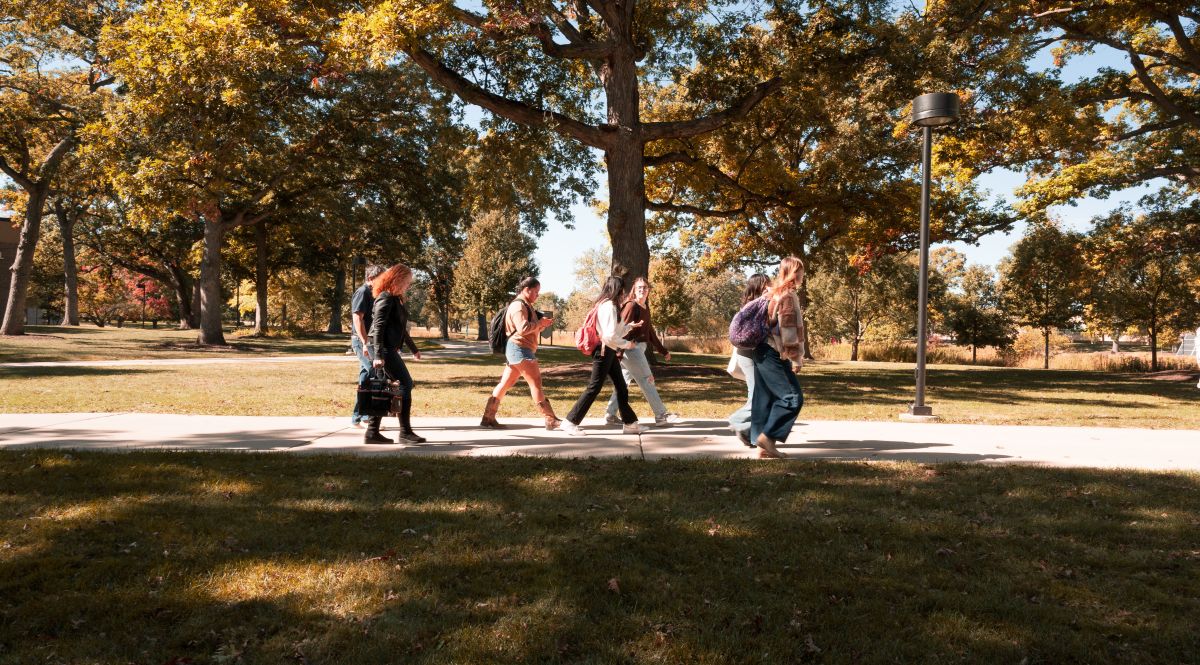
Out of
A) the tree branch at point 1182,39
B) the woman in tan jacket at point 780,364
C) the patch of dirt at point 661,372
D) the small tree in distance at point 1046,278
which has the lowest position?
the patch of dirt at point 661,372

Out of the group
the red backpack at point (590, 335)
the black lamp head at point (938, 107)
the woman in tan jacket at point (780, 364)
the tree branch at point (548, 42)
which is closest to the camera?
the woman in tan jacket at point (780, 364)

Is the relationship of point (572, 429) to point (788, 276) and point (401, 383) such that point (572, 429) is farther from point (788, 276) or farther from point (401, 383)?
point (788, 276)

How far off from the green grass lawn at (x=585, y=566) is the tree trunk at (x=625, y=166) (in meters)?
10.4

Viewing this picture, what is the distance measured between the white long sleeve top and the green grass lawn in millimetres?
2475

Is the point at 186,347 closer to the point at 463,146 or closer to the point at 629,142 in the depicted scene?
the point at 463,146

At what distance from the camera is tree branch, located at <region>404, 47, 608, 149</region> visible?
584 inches

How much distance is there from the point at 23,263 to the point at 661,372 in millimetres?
25958

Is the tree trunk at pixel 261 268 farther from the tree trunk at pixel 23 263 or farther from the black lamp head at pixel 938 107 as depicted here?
the black lamp head at pixel 938 107

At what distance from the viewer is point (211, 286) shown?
2698cm

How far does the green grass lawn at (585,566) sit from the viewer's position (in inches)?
121

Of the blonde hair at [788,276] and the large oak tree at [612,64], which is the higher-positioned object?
the large oak tree at [612,64]

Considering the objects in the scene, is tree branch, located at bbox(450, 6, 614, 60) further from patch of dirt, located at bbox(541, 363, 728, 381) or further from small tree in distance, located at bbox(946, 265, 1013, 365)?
small tree in distance, located at bbox(946, 265, 1013, 365)

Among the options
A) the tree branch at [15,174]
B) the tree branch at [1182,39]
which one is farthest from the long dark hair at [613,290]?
the tree branch at [15,174]

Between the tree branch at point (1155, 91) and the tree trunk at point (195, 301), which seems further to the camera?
the tree trunk at point (195, 301)
